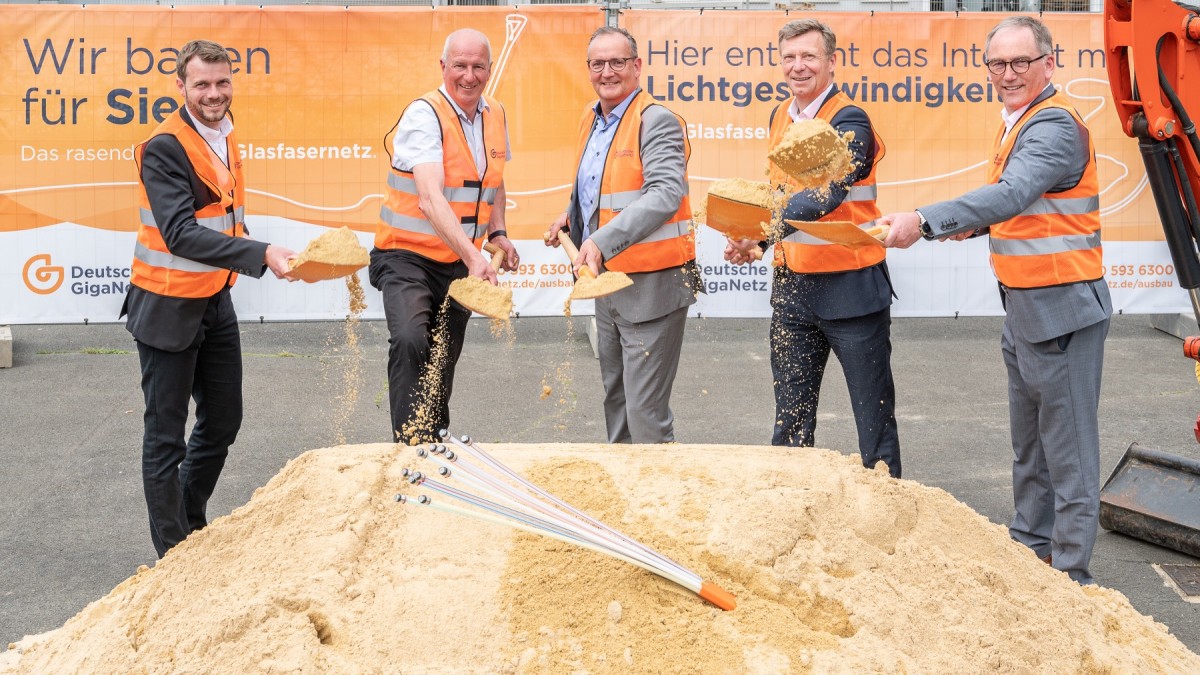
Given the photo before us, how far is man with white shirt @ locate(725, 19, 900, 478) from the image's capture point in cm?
561

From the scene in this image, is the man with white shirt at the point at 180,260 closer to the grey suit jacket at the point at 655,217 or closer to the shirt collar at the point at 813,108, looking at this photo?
the grey suit jacket at the point at 655,217

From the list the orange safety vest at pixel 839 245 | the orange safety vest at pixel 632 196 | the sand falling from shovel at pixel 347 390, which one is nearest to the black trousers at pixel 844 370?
the orange safety vest at pixel 839 245

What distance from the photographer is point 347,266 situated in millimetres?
4836

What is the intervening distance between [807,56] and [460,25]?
469 centimetres

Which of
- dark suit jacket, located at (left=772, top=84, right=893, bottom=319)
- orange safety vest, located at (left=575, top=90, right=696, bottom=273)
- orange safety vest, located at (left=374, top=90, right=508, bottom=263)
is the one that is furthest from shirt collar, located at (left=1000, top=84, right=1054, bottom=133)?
orange safety vest, located at (left=374, top=90, right=508, bottom=263)

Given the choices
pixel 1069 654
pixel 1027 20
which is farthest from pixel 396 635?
pixel 1027 20

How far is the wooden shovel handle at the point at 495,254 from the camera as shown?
18.6 ft

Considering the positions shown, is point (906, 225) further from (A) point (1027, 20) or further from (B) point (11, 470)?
(B) point (11, 470)

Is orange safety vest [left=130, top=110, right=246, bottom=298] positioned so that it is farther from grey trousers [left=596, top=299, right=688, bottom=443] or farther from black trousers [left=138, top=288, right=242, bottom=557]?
grey trousers [left=596, top=299, right=688, bottom=443]

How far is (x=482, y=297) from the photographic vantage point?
5.14 metres

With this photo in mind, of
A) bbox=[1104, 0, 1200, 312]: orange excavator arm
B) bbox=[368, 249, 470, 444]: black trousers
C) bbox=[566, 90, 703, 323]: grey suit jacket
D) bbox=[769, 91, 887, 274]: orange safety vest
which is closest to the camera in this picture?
bbox=[1104, 0, 1200, 312]: orange excavator arm

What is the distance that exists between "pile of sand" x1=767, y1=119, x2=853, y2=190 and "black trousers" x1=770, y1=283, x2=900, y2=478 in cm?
92

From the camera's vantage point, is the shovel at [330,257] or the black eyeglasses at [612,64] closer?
the shovel at [330,257]

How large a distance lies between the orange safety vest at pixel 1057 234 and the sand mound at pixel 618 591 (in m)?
1.27
